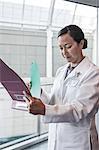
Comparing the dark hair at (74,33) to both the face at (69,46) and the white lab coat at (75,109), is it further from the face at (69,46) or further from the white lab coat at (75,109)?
the white lab coat at (75,109)

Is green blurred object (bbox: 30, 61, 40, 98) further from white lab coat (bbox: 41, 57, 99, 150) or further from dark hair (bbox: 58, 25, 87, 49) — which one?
dark hair (bbox: 58, 25, 87, 49)

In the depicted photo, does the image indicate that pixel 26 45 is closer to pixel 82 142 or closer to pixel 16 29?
pixel 16 29

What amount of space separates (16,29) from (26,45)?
0.31m

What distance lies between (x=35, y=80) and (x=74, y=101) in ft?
0.86

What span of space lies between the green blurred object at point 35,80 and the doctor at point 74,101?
93 mm

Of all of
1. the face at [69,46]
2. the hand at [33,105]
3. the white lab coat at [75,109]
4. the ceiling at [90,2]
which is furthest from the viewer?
the ceiling at [90,2]

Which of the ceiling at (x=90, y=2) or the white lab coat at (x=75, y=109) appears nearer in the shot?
the white lab coat at (x=75, y=109)

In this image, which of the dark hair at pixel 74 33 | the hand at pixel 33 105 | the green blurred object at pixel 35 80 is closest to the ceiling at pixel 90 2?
the dark hair at pixel 74 33

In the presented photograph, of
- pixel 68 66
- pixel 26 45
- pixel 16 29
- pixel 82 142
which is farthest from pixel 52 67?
pixel 82 142

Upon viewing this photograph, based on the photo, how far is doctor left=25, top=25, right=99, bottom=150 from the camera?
1.44 m

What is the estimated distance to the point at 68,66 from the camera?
1756 millimetres

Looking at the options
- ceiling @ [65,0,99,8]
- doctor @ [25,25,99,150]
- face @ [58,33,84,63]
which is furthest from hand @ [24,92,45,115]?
ceiling @ [65,0,99,8]

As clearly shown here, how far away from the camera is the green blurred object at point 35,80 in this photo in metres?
Result: 1.38

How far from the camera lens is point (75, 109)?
143 centimetres
